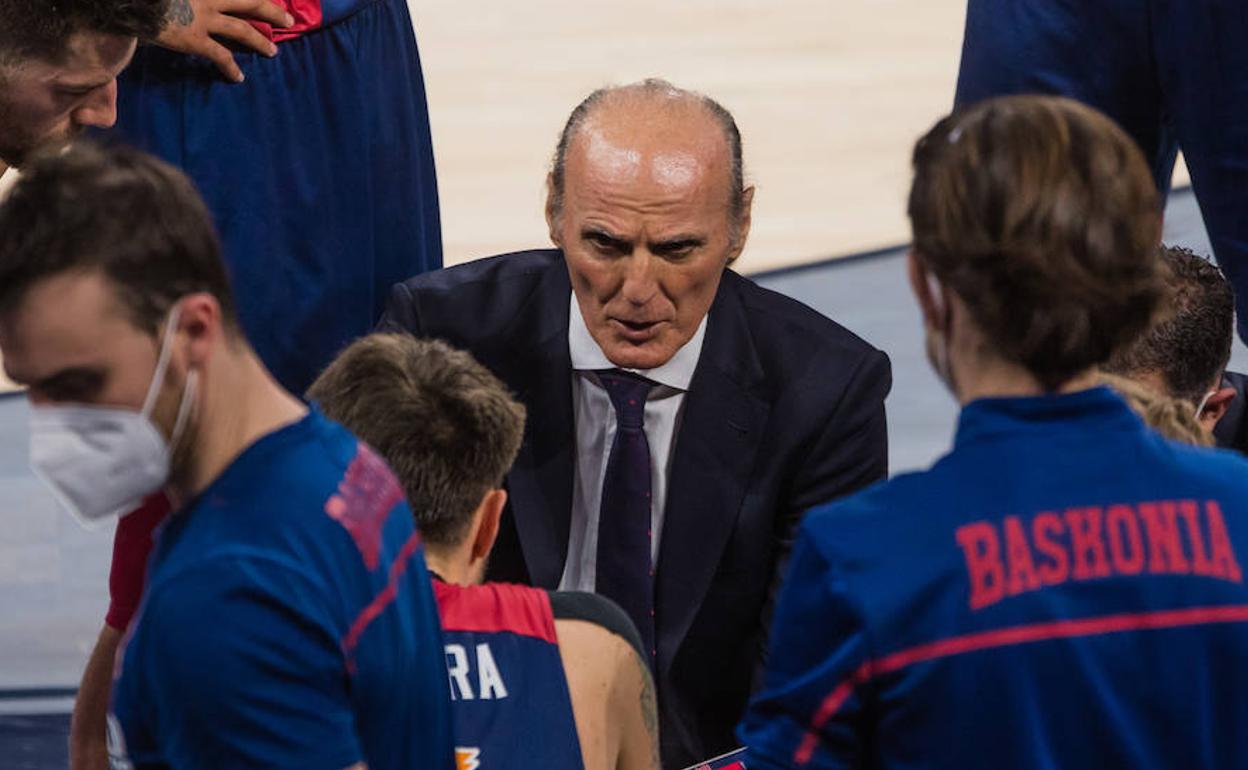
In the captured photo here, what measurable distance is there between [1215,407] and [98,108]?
5.00 ft

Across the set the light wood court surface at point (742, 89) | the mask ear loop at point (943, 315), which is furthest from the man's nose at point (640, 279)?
the light wood court surface at point (742, 89)

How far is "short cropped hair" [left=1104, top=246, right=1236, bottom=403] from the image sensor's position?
9.77 feet

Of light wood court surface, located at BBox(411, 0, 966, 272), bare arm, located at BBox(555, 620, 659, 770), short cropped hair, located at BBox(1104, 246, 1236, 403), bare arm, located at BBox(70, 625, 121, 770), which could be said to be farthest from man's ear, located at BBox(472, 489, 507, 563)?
light wood court surface, located at BBox(411, 0, 966, 272)

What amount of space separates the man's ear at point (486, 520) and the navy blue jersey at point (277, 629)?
554mm

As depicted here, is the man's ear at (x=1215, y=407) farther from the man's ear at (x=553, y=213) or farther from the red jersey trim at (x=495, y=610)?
the red jersey trim at (x=495, y=610)

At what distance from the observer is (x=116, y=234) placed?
1611mm

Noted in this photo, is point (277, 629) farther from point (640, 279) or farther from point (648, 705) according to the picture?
point (640, 279)

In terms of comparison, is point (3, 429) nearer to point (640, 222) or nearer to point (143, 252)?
point (640, 222)

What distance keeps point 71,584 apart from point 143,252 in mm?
2860

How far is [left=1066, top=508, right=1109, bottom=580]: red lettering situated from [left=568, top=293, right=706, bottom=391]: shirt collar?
144cm

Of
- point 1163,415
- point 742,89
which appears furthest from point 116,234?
point 742,89

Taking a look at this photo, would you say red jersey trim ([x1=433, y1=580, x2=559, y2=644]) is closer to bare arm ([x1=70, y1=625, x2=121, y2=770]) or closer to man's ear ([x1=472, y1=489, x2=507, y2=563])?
man's ear ([x1=472, y1=489, x2=507, y2=563])

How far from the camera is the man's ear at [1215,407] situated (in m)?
3.04

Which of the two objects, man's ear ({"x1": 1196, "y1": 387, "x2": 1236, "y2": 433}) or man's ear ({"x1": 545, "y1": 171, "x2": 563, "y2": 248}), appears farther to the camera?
man's ear ({"x1": 545, "y1": 171, "x2": 563, "y2": 248})
